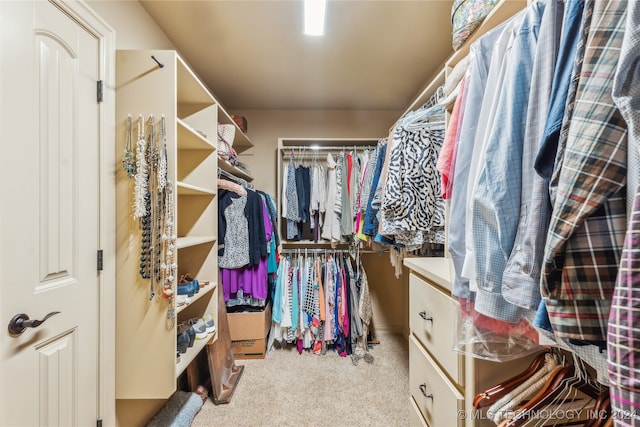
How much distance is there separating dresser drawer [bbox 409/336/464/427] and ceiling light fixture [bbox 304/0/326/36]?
1614 mm

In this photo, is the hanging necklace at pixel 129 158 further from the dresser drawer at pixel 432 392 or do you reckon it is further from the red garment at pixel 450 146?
the dresser drawer at pixel 432 392

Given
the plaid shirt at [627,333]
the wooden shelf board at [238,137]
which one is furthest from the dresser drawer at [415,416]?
the wooden shelf board at [238,137]

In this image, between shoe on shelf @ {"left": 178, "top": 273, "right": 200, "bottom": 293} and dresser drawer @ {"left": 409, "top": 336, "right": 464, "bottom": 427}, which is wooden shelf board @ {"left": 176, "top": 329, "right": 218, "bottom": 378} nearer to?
shoe on shelf @ {"left": 178, "top": 273, "right": 200, "bottom": 293}

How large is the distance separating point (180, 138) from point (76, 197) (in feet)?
1.96

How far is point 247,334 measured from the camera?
2.03 meters

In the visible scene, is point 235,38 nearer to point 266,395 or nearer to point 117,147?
point 117,147

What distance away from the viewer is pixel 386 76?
200cm

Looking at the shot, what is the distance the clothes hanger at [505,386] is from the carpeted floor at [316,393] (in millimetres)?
1000

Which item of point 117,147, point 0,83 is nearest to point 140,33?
point 117,147

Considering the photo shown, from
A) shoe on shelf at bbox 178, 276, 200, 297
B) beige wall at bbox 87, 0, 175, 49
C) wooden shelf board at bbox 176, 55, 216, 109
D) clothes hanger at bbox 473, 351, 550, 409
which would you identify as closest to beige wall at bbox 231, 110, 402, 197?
wooden shelf board at bbox 176, 55, 216, 109

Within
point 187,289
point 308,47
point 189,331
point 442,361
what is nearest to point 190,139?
point 187,289

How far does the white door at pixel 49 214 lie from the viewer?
2.49ft

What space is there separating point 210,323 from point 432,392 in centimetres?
133

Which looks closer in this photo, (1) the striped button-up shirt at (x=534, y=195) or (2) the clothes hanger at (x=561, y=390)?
(1) the striped button-up shirt at (x=534, y=195)
